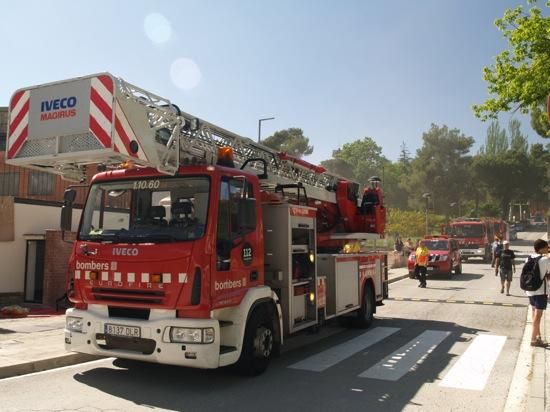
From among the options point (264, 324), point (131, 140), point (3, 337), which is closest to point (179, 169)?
point (131, 140)

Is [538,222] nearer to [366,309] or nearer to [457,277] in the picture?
[457,277]

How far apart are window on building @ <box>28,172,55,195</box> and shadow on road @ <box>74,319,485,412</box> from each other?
1921 cm

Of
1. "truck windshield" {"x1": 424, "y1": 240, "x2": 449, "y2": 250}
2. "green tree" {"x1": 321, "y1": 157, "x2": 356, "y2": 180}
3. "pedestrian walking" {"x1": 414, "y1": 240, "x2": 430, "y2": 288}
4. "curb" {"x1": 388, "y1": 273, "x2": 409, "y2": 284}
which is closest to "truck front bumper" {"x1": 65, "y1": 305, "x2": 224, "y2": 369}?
"pedestrian walking" {"x1": 414, "y1": 240, "x2": 430, "y2": 288}

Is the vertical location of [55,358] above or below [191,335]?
below

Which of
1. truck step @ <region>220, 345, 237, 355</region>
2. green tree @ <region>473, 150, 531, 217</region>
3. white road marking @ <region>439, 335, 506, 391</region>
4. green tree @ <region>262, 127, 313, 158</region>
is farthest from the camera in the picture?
green tree @ <region>262, 127, 313, 158</region>

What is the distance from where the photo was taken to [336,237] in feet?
35.0

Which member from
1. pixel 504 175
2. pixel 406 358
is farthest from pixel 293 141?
pixel 406 358

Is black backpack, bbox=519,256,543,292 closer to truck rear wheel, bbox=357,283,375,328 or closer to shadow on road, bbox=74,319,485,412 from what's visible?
shadow on road, bbox=74,319,485,412

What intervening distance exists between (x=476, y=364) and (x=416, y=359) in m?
0.87

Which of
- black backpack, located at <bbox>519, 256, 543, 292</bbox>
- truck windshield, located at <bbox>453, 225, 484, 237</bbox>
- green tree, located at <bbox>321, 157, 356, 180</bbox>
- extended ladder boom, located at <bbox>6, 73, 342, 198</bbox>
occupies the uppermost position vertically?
green tree, located at <bbox>321, 157, 356, 180</bbox>

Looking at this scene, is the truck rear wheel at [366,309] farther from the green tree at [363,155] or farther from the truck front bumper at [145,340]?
the green tree at [363,155]

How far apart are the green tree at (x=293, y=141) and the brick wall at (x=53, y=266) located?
6986 centimetres

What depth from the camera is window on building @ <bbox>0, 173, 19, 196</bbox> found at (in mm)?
24803

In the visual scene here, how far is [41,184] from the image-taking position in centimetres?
2434
